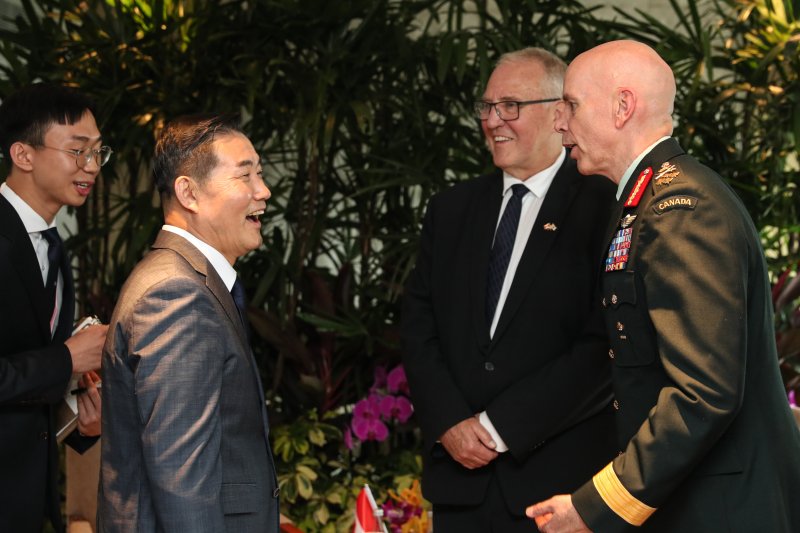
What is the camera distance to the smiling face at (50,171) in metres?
2.60

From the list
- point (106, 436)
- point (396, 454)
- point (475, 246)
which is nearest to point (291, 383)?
point (396, 454)

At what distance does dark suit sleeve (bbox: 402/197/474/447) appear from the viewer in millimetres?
2545

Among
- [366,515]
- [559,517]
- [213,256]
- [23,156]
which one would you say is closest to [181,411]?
[213,256]

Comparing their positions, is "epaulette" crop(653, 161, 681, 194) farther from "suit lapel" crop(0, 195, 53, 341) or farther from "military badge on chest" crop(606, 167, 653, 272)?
"suit lapel" crop(0, 195, 53, 341)

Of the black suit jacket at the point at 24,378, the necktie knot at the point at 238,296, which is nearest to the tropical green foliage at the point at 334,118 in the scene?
the black suit jacket at the point at 24,378

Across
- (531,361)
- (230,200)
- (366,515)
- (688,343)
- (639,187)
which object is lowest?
(366,515)

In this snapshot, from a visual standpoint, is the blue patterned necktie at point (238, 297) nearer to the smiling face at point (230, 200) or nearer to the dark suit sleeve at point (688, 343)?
the smiling face at point (230, 200)

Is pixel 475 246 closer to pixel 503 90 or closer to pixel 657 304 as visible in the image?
pixel 503 90

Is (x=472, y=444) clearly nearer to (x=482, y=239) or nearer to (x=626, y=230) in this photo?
(x=482, y=239)

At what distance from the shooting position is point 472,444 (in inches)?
97.3

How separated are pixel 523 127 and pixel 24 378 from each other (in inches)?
55.5

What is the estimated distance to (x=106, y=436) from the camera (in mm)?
1906

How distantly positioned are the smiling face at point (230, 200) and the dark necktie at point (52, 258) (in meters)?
0.78

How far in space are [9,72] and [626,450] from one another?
303cm
